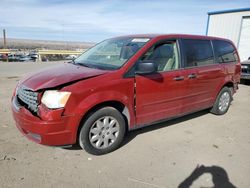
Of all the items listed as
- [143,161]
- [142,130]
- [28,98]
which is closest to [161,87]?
[142,130]

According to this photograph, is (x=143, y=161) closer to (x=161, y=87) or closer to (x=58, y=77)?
(x=161, y=87)

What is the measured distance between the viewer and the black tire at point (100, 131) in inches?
134

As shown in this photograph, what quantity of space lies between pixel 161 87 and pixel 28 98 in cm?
214

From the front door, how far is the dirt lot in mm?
495

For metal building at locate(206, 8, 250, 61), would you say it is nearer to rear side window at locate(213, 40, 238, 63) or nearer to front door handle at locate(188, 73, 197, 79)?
rear side window at locate(213, 40, 238, 63)

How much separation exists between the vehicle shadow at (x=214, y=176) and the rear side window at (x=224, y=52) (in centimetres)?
285

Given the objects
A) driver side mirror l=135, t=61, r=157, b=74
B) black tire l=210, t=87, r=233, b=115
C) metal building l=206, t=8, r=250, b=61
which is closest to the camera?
driver side mirror l=135, t=61, r=157, b=74

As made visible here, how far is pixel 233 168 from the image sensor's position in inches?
134

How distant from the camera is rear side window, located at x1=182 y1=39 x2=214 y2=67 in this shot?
179 inches

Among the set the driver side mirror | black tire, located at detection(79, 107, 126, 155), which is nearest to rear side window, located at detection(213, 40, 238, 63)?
the driver side mirror

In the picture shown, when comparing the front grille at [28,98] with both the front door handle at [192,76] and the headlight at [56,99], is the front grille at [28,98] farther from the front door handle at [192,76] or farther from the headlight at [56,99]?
the front door handle at [192,76]

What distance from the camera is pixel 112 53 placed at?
4328mm

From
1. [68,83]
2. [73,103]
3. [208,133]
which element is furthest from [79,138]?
[208,133]

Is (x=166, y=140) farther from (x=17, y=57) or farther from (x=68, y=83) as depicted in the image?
(x=17, y=57)
